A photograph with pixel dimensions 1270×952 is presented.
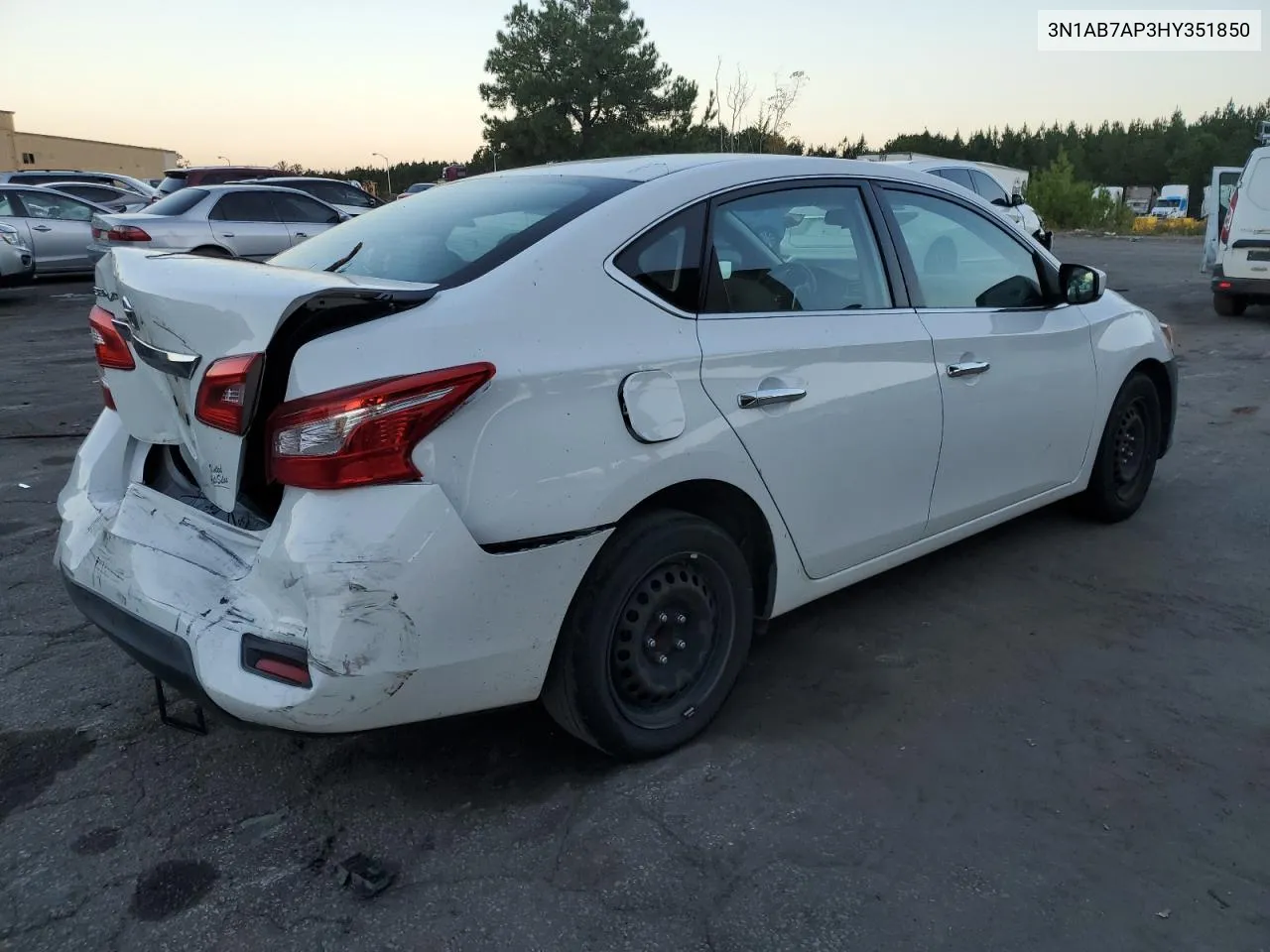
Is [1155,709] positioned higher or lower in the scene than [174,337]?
lower

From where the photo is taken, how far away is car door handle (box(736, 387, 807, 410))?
2.83 m

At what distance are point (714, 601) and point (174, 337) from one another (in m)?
1.59

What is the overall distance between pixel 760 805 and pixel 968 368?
1.78 metres

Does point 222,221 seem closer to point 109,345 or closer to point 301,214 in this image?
point 301,214

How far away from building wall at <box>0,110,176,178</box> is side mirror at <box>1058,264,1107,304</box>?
59447 mm

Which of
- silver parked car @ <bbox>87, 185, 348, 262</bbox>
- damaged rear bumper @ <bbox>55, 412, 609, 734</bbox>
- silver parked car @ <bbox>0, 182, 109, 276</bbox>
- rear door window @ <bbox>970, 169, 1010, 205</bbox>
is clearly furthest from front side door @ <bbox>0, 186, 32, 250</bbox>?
damaged rear bumper @ <bbox>55, 412, 609, 734</bbox>

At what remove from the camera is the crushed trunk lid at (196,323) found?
2.27 meters

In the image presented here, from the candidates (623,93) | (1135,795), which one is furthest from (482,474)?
(623,93)

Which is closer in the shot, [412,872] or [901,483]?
[412,872]

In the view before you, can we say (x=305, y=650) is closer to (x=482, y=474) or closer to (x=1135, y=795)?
(x=482, y=474)

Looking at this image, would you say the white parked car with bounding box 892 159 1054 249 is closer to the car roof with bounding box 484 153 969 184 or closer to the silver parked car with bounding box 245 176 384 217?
the silver parked car with bounding box 245 176 384 217

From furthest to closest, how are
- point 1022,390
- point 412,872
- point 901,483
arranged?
point 1022,390 → point 901,483 → point 412,872

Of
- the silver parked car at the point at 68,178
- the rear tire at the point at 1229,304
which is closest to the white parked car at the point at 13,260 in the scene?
the silver parked car at the point at 68,178

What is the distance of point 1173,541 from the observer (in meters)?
4.66
